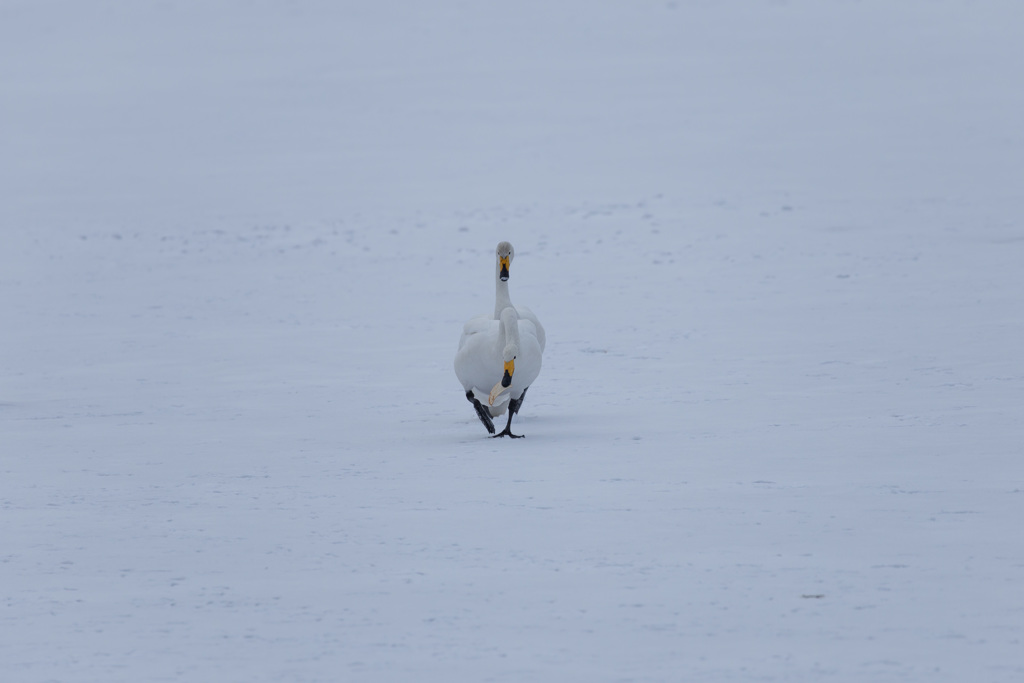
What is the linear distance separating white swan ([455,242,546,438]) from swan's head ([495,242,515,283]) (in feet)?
0.81

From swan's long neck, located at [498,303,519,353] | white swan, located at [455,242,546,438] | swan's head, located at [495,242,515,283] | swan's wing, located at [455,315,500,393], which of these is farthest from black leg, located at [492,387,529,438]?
swan's head, located at [495,242,515,283]

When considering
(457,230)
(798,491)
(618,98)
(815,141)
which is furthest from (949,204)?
(798,491)

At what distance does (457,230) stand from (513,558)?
38.1 ft

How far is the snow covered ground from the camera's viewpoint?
4113 mm

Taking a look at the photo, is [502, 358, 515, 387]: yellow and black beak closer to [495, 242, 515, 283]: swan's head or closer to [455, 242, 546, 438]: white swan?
[455, 242, 546, 438]: white swan

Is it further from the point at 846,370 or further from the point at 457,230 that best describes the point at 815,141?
the point at 846,370

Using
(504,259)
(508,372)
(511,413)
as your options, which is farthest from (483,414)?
(504,259)

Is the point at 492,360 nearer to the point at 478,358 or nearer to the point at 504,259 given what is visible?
the point at 478,358

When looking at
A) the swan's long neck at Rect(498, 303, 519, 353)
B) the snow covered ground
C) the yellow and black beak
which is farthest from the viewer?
the swan's long neck at Rect(498, 303, 519, 353)

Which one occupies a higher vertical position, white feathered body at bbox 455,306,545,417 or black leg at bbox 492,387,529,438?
white feathered body at bbox 455,306,545,417

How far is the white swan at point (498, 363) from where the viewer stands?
6.92m

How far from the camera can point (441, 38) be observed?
85.9 ft

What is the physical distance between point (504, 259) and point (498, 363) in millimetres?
767

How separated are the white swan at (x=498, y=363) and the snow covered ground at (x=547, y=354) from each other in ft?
0.85
